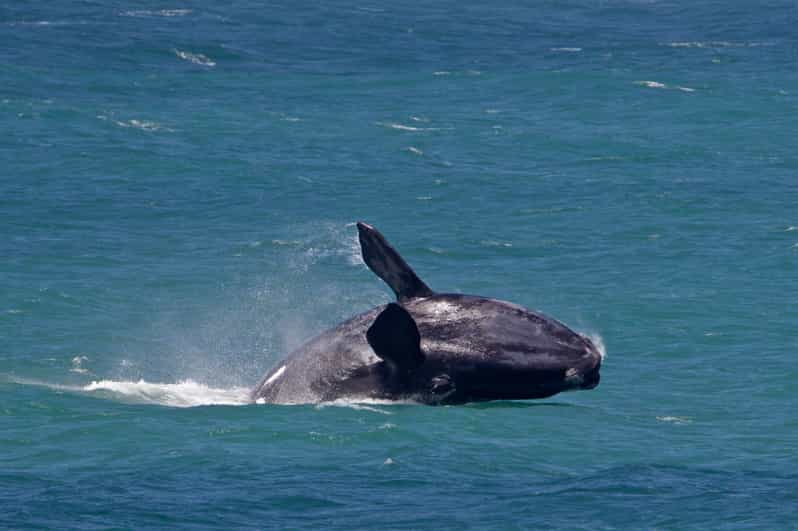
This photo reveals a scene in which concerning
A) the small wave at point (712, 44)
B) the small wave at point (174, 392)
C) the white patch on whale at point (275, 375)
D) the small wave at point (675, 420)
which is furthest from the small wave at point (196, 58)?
the white patch on whale at point (275, 375)

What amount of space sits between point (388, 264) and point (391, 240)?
109 ft

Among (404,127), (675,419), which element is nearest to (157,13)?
(404,127)

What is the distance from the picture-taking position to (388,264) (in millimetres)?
27000

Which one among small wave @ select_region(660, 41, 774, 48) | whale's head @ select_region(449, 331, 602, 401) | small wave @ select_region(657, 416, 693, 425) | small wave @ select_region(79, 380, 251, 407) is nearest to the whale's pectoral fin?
whale's head @ select_region(449, 331, 602, 401)

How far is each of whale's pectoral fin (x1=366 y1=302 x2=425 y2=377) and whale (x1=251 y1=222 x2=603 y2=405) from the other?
15 mm

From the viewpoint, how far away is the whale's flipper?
87.8 feet

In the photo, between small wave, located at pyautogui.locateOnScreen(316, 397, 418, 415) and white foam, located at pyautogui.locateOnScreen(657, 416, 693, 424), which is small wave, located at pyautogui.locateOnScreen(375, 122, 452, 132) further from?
small wave, located at pyautogui.locateOnScreen(316, 397, 418, 415)

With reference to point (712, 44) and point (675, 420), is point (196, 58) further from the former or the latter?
point (675, 420)

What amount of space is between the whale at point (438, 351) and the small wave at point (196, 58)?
74.2 m

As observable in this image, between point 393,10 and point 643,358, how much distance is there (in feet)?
268

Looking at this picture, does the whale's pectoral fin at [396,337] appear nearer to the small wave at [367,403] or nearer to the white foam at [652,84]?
the small wave at [367,403]

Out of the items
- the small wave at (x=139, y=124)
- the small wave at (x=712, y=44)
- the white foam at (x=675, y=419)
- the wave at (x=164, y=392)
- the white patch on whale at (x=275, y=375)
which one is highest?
the white patch on whale at (x=275, y=375)

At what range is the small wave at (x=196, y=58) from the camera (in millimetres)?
100688

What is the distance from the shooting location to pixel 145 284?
52.5m
